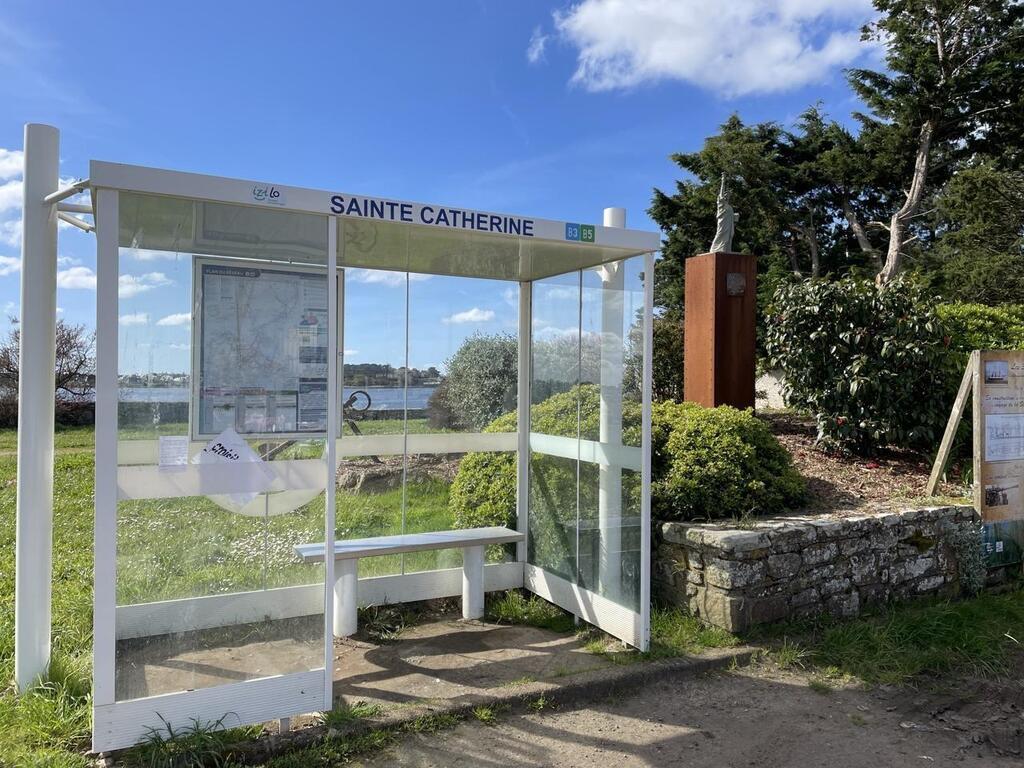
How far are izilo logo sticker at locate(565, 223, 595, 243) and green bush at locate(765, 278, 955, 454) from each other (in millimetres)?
4058

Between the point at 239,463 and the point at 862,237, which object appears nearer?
the point at 239,463

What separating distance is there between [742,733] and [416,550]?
7.11ft

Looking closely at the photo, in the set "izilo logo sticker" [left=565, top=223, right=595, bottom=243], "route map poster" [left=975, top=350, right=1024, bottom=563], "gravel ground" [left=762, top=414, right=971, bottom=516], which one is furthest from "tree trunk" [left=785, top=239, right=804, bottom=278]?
"izilo logo sticker" [left=565, top=223, right=595, bottom=243]

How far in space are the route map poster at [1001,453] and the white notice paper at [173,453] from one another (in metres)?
5.69

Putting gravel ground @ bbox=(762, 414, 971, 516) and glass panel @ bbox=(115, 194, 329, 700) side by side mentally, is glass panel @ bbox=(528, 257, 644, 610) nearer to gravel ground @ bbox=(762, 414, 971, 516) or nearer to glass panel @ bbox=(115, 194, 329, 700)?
gravel ground @ bbox=(762, 414, 971, 516)

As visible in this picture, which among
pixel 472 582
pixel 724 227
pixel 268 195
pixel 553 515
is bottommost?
pixel 472 582

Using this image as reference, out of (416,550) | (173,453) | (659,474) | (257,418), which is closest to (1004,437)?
(659,474)

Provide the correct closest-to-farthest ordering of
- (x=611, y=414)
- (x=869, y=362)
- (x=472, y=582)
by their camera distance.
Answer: (x=611, y=414), (x=472, y=582), (x=869, y=362)

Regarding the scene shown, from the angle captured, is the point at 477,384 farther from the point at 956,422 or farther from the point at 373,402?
the point at 956,422

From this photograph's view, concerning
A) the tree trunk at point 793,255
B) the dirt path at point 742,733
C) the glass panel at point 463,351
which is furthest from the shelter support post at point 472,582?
the tree trunk at point 793,255

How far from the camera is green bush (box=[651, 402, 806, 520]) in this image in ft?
16.8

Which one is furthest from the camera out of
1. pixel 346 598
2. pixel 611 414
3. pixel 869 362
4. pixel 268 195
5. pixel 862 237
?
pixel 862 237

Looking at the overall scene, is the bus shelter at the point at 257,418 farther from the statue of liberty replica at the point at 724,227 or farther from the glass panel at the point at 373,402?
the statue of liberty replica at the point at 724,227

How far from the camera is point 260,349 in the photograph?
3469 mm
